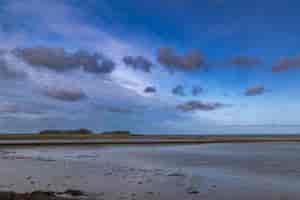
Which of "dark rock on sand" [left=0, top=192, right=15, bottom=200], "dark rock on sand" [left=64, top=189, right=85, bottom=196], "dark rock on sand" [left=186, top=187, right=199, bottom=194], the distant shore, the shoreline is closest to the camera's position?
"dark rock on sand" [left=0, top=192, right=15, bottom=200]

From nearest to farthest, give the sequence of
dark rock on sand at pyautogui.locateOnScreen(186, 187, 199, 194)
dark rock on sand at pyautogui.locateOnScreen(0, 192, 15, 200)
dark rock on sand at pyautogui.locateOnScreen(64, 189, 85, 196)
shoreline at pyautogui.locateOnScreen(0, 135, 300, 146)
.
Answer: dark rock on sand at pyautogui.locateOnScreen(0, 192, 15, 200) → dark rock on sand at pyautogui.locateOnScreen(64, 189, 85, 196) → dark rock on sand at pyautogui.locateOnScreen(186, 187, 199, 194) → shoreline at pyautogui.locateOnScreen(0, 135, 300, 146)

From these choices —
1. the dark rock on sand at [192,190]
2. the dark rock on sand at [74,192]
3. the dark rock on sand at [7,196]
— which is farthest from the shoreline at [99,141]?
the dark rock on sand at [192,190]

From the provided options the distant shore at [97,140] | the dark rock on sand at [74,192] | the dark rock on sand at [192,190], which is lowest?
the distant shore at [97,140]

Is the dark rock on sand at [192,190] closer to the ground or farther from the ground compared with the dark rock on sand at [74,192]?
closer to the ground

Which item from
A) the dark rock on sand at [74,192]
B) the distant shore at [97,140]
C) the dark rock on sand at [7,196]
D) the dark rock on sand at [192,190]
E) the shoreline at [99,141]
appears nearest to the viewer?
the dark rock on sand at [7,196]

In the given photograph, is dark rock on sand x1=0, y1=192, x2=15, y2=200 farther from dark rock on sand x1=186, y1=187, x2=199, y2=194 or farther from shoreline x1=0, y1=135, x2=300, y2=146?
shoreline x1=0, y1=135, x2=300, y2=146

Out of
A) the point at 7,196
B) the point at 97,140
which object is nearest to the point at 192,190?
the point at 7,196

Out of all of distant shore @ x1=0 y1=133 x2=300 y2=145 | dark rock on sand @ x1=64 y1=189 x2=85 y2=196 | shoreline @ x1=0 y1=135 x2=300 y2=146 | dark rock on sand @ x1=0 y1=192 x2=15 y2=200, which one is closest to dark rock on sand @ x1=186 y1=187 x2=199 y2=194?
dark rock on sand @ x1=64 y1=189 x2=85 y2=196

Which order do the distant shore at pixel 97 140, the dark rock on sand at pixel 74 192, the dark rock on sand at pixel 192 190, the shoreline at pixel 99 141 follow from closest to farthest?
the dark rock on sand at pixel 74 192
the dark rock on sand at pixel 192 190
the shoreline at pixel 99 141
the distant shore at pixel 97 140

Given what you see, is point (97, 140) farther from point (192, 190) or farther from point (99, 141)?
point (192, 190)

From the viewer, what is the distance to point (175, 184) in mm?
16328

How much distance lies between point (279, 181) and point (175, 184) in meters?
6.32

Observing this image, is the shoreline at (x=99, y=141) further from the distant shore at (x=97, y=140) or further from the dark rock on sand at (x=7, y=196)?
the dark rock on sand at (x=7, y=196)

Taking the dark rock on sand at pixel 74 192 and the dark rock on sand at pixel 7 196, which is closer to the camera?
the dark rock on sand at pixel 7 196
